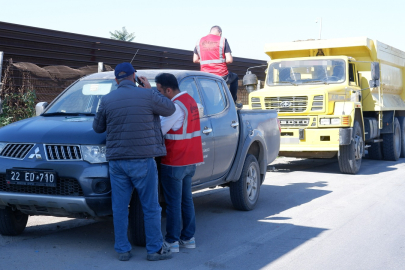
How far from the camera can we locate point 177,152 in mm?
5586

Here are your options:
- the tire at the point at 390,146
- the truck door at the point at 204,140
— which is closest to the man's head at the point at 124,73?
the truck door at the point at 204,140

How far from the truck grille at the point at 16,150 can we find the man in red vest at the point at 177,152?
4.40ft

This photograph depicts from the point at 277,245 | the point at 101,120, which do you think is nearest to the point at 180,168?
the point at 101,120

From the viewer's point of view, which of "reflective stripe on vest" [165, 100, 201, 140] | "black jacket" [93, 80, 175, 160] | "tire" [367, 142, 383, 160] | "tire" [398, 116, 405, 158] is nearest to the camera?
"black jacket" [93, 80, 175, 160]

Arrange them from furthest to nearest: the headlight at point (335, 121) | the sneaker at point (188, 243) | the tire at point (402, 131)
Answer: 1. the tire at point (402, 131)
2. the headlight at point (335, 121)
3. the sneaker at point (188, 243)

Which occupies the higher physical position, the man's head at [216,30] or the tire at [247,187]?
the man's head at [216,30]

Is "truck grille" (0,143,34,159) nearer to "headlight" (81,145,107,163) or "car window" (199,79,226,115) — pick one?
"headlight" (81,145,107,163)

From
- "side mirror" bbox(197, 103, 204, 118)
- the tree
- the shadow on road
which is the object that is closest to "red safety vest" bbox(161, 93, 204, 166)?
"side mirror" bbox(197, 103, 204, 118)

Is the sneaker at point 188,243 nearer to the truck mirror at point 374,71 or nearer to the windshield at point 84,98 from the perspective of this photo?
the windshield at point 84,98

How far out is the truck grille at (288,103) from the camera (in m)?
12.3

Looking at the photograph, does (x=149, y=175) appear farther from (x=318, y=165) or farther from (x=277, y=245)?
(x=318, y=165)

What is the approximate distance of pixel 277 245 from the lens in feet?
19.6

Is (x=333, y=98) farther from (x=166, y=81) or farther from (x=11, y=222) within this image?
(x=11, y=222)

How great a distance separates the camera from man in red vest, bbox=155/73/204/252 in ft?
18.3
